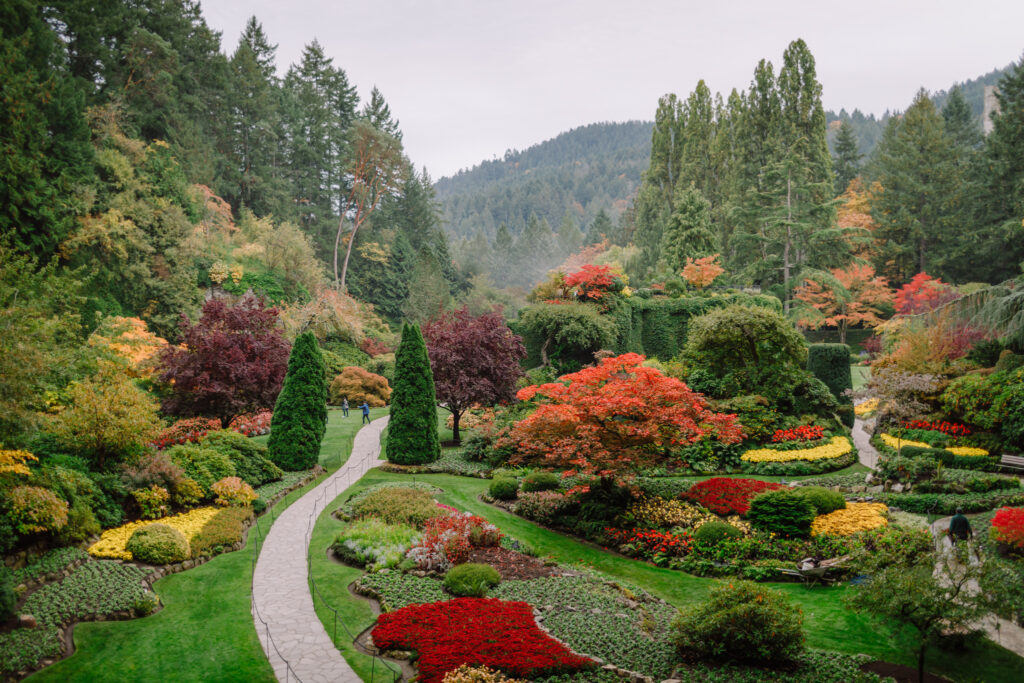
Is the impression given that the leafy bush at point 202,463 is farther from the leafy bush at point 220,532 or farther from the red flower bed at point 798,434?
the red flower bed at point 798,434

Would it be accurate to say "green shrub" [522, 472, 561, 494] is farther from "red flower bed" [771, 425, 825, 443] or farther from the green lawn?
"red flower bed" [771, 425, 825, 443]

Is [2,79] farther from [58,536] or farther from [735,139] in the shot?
[735,139]

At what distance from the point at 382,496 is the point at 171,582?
5157mm

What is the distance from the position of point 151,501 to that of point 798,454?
1758 centimetres

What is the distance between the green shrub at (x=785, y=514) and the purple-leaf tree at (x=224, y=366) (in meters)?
14.7

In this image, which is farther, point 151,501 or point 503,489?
point 503,489

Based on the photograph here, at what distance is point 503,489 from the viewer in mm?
15797

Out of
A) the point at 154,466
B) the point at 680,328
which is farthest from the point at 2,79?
the point at 680,328

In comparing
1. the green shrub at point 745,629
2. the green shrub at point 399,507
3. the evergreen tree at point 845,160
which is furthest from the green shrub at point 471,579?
the evergreen tree at point 845,160

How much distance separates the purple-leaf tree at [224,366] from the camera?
1794cm

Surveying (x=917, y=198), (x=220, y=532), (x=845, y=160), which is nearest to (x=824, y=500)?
(x=220, y=532)

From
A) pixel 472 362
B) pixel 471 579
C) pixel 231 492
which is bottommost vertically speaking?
pixel 471 579

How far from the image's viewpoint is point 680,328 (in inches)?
1304

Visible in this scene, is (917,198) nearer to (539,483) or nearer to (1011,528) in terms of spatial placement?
(1011,528)
